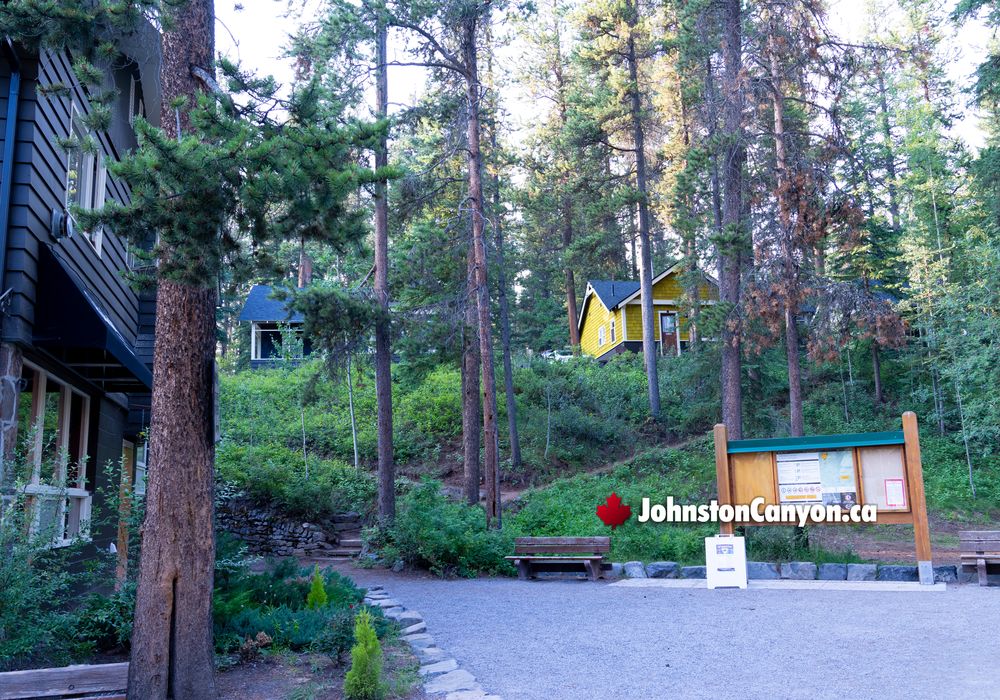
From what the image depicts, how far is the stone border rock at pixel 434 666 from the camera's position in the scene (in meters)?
5.67

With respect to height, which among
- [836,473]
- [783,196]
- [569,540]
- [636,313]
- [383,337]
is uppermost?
[636,313]

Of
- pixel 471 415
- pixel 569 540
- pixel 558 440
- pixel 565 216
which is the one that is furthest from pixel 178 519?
pixel 565 216

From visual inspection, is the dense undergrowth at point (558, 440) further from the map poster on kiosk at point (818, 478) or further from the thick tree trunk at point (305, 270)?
the thick tree trunk at point (305, 270)

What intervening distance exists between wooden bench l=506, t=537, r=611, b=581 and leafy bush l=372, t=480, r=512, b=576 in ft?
1.81

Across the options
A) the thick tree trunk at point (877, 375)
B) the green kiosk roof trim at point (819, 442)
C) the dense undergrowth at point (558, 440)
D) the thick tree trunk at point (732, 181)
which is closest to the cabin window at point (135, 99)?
the dense undergrowth at point (558, 440)

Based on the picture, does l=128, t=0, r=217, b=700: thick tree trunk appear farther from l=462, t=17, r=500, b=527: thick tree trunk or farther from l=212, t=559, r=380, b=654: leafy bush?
l=462, t=17, r=500, b=527: thick tree trunk

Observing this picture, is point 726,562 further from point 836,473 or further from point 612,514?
point 612,514

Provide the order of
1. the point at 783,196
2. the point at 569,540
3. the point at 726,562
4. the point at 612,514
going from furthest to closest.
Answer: the point at 783,196 < the point at 612,514 < the point at 569,540 < the point at 726,562

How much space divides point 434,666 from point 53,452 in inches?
204

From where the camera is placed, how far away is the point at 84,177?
1009 cm

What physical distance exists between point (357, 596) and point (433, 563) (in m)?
4.56

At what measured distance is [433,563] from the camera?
44.1 ft

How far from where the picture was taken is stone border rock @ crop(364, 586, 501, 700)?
5.67 m

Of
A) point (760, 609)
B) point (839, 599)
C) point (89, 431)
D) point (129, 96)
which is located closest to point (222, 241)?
point (89, 431)
